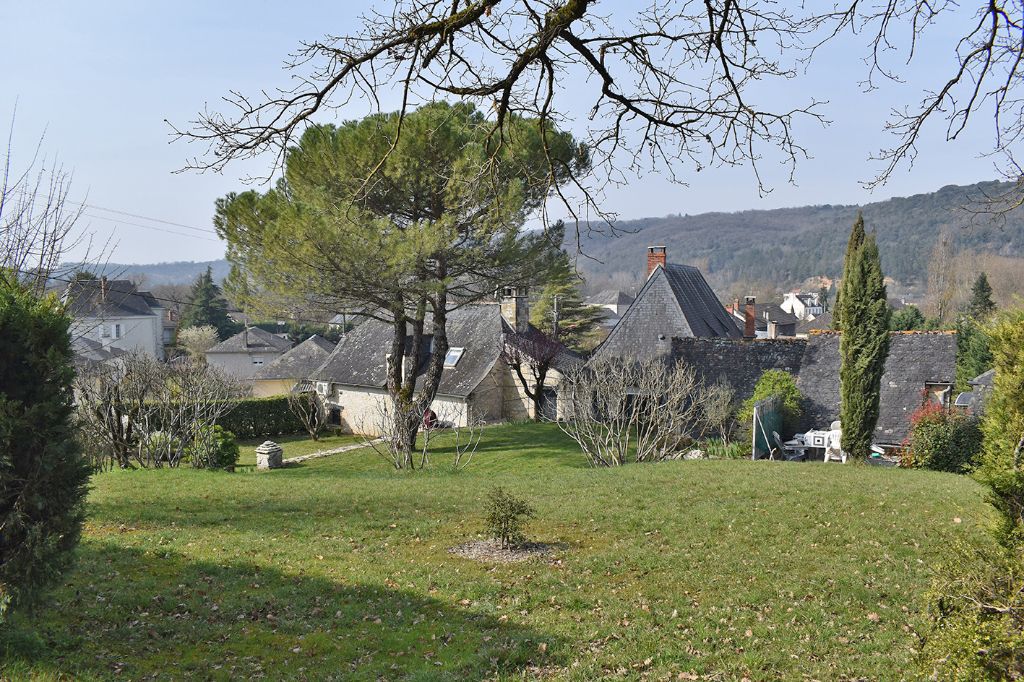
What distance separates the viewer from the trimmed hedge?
1083 inches

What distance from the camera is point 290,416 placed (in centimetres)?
2970

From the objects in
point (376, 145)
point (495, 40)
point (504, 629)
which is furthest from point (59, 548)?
point (376, 145)

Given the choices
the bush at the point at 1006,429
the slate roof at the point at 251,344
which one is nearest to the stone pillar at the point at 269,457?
the bush at the point at 1006,429

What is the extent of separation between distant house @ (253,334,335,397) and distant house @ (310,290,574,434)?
141 inches

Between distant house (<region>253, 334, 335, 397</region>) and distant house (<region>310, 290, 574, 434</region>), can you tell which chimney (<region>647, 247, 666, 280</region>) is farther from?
distant house (<region>253, 334, 335, 397</region>)

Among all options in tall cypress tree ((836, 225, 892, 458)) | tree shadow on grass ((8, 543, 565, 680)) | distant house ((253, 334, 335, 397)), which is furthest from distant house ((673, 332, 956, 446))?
distant house ((253, 334, 335, 397))

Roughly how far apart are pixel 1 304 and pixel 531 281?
16.8 metres

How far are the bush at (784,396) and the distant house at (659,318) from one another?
406 cm

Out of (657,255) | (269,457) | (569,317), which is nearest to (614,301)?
(569,317)

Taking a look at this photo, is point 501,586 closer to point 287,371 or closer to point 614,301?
point 287,371

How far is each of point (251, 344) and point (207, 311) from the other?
9855 millimetres

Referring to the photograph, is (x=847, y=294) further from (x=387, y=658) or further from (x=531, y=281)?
(x=387, y=658)

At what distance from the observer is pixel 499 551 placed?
868cm

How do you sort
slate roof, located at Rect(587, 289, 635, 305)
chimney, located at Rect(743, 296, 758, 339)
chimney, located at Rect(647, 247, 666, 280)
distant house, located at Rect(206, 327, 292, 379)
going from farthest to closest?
slate roof, located at Rect(587, 289, 635, 305)
distant house, located at Rect(206, 327, 292, 379)
chimney, located at Rect(743, 296, 758, 339)
chimney, located at Rect(647, 247, 666, 280)
